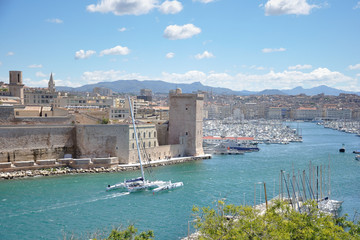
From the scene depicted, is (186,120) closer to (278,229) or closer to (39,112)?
(39,112)

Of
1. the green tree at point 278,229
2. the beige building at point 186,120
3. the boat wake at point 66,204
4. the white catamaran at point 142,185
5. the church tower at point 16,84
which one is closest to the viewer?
the green tree at point 278,229

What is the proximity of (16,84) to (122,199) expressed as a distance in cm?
2386

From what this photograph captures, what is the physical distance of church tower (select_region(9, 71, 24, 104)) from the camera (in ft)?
117

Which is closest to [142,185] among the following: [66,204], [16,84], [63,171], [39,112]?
[66,204]

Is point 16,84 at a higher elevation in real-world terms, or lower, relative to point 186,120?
higher

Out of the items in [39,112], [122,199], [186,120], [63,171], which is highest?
[39,112]

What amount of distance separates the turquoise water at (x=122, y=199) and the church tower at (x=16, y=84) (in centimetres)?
1594

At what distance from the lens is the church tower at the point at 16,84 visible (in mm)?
35531

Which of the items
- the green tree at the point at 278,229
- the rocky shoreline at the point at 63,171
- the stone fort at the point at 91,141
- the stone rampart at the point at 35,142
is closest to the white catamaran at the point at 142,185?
the rocky shoreline at the point at 63,171

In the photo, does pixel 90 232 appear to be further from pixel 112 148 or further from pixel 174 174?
pixel 112 148

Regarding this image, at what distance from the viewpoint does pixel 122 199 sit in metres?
19.5

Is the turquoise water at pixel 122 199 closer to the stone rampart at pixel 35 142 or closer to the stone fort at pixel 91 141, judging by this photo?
the stone fort at pixel 91 141

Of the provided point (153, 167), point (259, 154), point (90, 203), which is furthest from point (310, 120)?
point (90, 203)

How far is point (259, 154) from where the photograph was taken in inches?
1570
